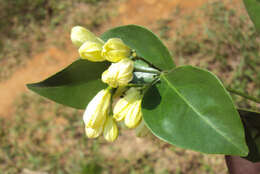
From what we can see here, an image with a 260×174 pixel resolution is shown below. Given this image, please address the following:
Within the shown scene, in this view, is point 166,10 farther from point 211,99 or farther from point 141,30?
point 211,99

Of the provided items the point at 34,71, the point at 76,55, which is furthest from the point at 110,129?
the point at 34,71

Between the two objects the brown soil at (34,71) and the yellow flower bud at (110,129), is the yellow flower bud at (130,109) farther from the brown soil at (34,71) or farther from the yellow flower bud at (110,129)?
the brown soil at (34,71)

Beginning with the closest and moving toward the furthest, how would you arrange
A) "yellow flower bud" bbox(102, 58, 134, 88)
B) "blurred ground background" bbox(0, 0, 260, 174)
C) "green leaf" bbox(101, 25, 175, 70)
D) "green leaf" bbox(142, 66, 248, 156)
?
"green leaf" bbox(142, 66, 248, 156), "yellow flower bud" bbox(102, 58, 134, 88), "green leaf" bbox(101, 25, 175, 70), "blurred ground background" bbox(0, 0, 260, 174)

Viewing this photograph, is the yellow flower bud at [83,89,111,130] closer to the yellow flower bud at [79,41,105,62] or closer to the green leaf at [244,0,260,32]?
the yellow flower bud at [79,41,105,62]

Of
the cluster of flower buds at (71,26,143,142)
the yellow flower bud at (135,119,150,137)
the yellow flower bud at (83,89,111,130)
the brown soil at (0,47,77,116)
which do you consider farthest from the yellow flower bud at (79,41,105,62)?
the brown soil at (0,47,77,116)

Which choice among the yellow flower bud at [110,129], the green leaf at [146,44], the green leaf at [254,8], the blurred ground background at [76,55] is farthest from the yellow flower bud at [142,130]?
the blurred ground background at [76,55]

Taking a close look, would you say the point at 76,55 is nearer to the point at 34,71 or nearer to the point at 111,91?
the point at 34,71

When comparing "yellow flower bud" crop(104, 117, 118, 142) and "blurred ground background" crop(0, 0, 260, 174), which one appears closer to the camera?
"yellow flower bud" crop(104, 117, 118, 142)
